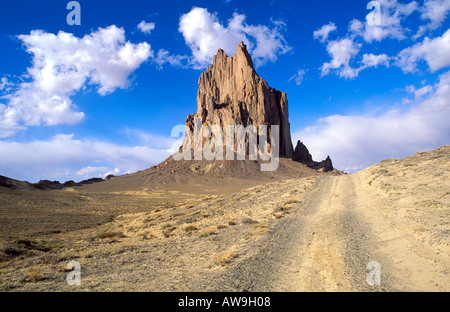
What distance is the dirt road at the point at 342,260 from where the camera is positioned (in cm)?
553

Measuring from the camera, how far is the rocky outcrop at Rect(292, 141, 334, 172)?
107 meters

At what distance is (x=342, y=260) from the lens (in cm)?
695

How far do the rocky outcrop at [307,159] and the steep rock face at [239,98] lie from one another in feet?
23.3

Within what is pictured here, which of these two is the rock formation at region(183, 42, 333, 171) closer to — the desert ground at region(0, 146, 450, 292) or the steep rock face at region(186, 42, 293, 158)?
the steep rock face at region(186, 42, 293, 158)

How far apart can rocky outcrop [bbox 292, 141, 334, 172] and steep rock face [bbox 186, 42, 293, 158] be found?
7092mm

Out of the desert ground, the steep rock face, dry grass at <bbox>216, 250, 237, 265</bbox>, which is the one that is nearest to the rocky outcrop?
the steep rock face

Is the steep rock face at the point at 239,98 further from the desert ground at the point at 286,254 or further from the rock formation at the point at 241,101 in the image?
the desert ground at the point at 286,254

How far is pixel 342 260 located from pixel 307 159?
113 metres

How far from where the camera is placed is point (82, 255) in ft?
35.1

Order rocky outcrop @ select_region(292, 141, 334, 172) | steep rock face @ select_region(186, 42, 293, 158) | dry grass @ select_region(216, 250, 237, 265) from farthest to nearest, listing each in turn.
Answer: rocky outcrop @ select_region(292, 141, 334, 172) < steep rock face @ select_region(186, 42, 293, 158) < dry grass @ select_region(216, 250, 237, 265)

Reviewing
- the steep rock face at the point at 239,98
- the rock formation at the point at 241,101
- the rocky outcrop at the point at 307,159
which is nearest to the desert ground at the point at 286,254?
the rock formation at the point at 241,101

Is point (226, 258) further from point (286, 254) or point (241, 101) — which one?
point (241, 101)

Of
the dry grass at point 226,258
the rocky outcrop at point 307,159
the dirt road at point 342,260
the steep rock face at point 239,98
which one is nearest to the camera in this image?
the dirt road at point 342,260

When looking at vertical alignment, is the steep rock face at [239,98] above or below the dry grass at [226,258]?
above
